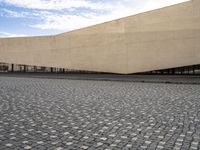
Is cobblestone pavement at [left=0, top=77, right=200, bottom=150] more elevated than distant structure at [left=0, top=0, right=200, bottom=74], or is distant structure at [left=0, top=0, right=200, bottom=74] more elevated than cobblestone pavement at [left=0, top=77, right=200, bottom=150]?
distant structure at [left=0, top=0, right=200, bottom=74]

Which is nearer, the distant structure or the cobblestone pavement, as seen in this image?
the cobblestone pavement

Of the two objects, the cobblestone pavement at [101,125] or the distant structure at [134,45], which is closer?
Answer: the cobblestone pavement at [101,125]

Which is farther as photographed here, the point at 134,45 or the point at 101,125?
the point at 134,45

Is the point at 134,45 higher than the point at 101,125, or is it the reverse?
the point at 134,45

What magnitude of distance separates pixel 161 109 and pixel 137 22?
646 inches

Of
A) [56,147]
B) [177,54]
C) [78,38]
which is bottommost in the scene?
[56,147]

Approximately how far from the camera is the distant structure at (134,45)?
22797 mm

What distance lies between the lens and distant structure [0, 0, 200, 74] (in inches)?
898

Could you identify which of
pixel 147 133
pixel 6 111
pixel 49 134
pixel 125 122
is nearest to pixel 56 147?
pixel 49 134

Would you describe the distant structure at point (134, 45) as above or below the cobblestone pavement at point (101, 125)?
above

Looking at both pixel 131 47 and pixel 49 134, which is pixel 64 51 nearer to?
pixel 131 47

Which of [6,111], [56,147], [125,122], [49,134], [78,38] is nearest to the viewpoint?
[56,147]

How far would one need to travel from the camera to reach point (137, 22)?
24219mm

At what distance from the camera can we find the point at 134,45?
80.3 ft
